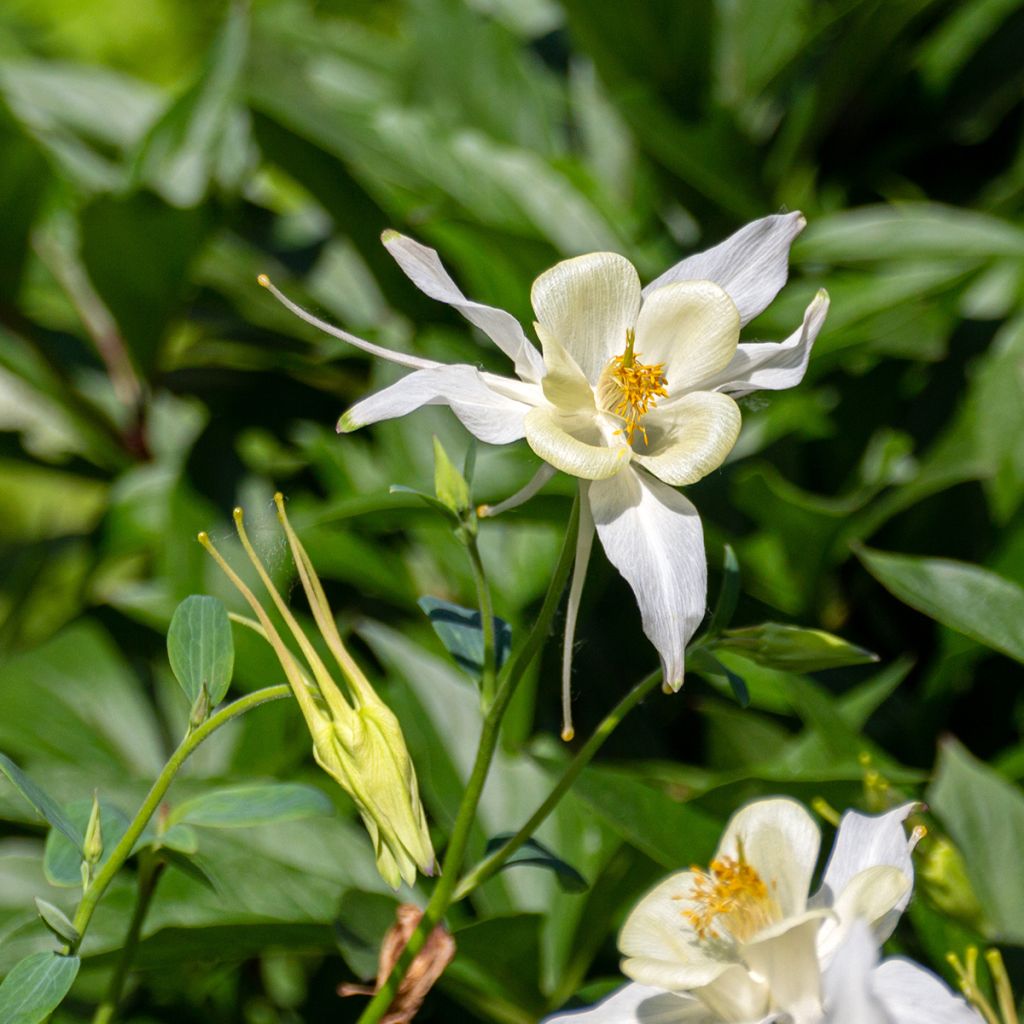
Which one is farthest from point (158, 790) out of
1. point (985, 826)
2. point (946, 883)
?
point (985, 826)

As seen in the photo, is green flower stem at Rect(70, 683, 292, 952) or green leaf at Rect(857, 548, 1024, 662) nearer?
green flower stem at Rect(70, 683, 292, 952)

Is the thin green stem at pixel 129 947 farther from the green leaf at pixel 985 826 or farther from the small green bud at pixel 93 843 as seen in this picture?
the green leaf at pixel 985 826

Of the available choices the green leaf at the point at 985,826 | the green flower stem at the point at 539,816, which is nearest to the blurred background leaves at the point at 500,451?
the green leaf at the point at 985,826

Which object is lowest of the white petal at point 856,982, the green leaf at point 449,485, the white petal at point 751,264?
the green leaf at point 449,485

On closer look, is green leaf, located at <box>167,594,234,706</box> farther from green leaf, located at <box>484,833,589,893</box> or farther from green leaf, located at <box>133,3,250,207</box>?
green leaf, located at <box>133,3,250,207</box>

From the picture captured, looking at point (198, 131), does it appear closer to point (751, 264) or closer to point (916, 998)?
point (751, 264)

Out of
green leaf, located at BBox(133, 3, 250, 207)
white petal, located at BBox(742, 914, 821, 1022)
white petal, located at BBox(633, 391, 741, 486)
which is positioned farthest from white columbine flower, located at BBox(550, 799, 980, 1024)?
green leaf, located at BBox(133, 3, 250, 207)

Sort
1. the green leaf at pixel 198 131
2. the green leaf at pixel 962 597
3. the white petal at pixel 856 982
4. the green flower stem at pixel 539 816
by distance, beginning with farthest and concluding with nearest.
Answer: the green leaf at pixel 198 131 < the green leaf at pixel 962 597 < the green flower stem at pixel 539 816 < the white petal at pixel 856 982
